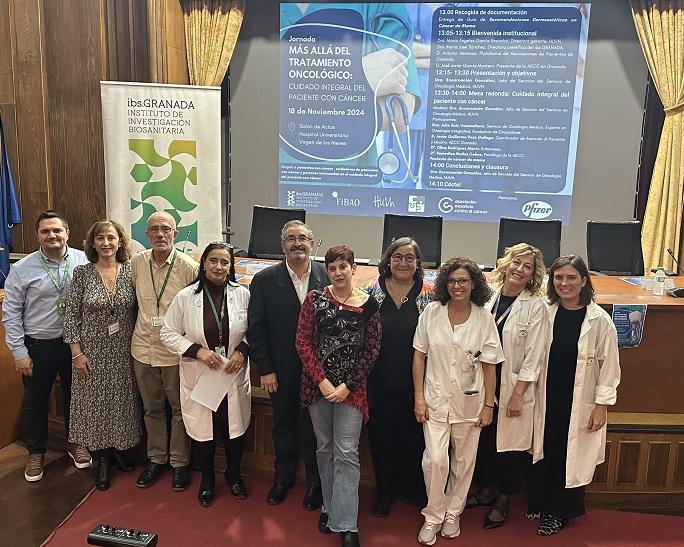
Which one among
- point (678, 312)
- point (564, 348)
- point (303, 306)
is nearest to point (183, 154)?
point (303, 306)

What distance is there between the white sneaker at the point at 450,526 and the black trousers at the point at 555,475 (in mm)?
406

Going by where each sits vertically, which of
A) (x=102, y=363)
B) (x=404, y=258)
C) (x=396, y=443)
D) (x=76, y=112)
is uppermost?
(x=76, y=112)

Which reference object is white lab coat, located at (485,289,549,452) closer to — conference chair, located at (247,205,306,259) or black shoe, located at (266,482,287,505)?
black shoe, located at (266,482,287,505)

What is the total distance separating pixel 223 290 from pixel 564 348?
157cm

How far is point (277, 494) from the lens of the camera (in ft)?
10.1

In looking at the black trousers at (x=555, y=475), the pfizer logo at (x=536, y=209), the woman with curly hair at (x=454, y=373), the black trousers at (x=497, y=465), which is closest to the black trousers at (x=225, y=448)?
the woman with curly hair at (x=454, y=373)

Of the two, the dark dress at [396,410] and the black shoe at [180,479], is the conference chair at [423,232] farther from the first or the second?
the black shoe at [180,479]

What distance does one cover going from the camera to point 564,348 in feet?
8.82

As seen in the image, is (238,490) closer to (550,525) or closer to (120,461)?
(120,461)

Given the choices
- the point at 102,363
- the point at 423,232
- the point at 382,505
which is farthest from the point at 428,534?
the point at 423,232

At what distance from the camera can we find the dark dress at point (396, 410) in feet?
8.99

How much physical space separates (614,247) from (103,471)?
4.09 metres

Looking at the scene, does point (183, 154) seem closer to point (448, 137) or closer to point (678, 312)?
point (448, 137)

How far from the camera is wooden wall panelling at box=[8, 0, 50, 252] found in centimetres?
475
